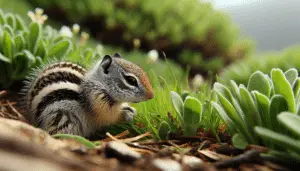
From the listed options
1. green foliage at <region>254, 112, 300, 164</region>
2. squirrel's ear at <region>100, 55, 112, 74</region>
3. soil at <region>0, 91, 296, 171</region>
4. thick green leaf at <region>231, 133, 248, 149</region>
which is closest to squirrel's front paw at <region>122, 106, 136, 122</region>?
soil at <region>0, 91, 296, 171</region>

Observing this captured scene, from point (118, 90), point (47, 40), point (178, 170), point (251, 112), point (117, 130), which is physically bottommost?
point (178, 170)

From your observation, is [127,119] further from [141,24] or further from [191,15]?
[191,15]

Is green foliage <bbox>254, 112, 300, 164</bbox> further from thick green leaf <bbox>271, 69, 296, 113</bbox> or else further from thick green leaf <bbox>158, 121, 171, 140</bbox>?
→ thick green leaf <bbox>158, 121, 171, 140</bbox>

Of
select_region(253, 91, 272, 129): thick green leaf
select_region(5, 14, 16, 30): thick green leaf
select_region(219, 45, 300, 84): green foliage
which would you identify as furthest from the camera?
select_region(219, 45, 300, 84): green foliage

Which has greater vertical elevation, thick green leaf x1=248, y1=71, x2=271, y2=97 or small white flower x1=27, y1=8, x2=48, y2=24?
small white flower x1=27, y1=8, x2=48, y2=24

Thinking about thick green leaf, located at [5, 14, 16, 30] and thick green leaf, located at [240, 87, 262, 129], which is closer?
thick green leaf, located at [240, 87, 262, 129]

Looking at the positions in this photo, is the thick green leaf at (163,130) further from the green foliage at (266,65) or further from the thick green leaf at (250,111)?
the green foliage at (266,65)

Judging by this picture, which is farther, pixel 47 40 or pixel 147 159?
pixel 47 40

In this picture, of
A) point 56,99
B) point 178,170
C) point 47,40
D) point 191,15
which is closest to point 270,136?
point 178,170
